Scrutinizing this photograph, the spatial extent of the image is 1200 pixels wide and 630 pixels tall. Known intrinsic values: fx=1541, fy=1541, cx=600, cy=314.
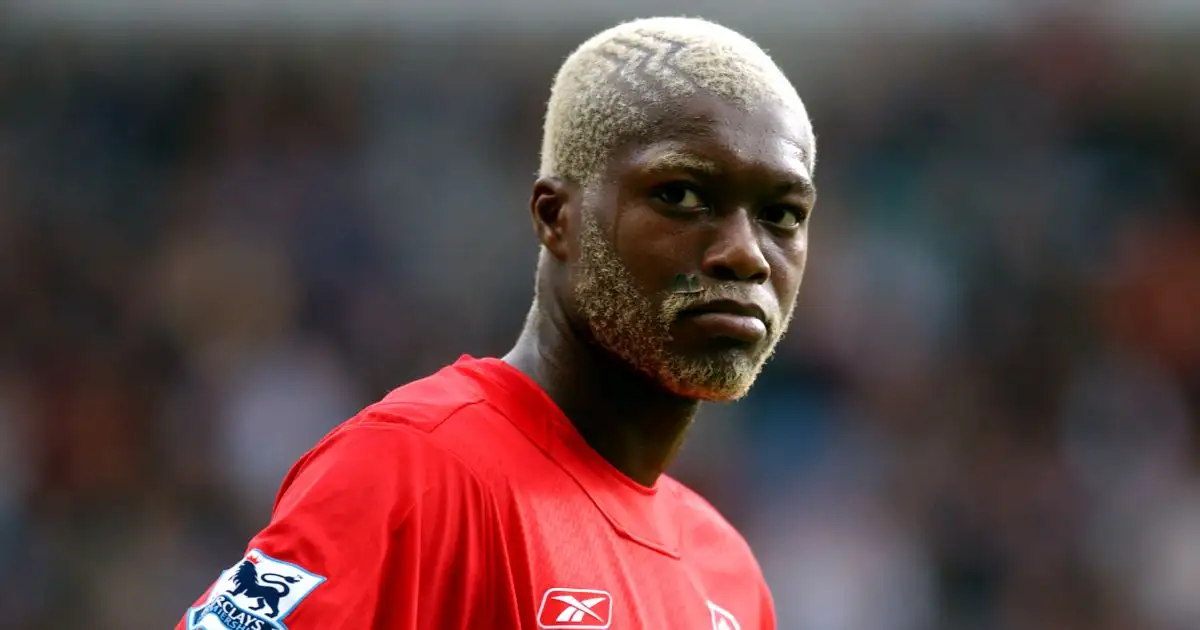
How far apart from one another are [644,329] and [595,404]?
8.9 inches

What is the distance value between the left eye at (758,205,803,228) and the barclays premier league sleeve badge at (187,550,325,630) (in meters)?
1.16

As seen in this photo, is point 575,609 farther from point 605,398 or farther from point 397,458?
point 605,398

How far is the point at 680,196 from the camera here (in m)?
2.99

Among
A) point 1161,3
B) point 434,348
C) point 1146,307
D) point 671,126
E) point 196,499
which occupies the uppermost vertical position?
point 1161,3

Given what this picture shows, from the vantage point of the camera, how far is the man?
2.53 m

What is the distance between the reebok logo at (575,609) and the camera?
106 inches

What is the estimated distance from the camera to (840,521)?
904 centimetres

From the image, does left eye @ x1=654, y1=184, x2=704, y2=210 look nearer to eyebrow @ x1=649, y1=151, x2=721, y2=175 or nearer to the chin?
eyebrow @ x1=649, y1=151, x2=721, y2=175

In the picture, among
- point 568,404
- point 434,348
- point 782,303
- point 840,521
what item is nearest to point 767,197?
point 782,303

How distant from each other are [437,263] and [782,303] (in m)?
7.40

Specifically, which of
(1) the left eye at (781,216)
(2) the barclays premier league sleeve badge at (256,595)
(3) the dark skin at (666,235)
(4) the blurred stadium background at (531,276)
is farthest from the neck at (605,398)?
(4) the blurred stadium background at (531,276)

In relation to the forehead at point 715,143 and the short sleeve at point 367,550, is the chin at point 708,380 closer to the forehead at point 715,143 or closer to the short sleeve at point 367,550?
the forehead at point 715,143

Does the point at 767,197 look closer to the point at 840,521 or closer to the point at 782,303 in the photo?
the point at 782,303

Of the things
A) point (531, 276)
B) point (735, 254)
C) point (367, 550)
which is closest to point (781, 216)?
point (735, 254)
